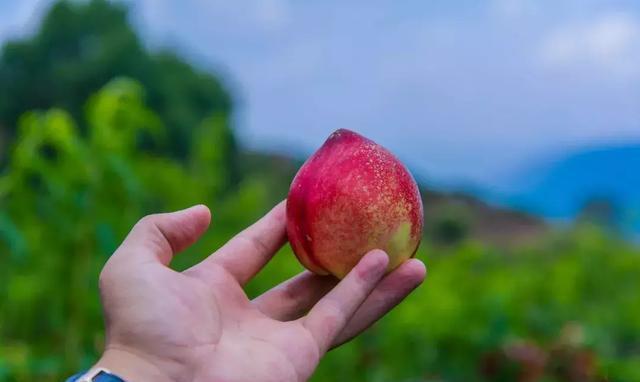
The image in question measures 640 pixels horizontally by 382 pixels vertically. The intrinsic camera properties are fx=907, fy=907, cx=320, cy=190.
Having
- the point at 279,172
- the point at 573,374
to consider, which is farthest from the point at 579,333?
the point at 279,172

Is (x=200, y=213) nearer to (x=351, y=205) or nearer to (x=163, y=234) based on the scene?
(x=163, y=234)

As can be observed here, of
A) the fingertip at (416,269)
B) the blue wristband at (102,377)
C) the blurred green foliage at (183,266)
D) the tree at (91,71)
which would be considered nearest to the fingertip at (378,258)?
the fingertip at (416,269)

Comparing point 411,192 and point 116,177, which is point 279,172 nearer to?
point 116,177

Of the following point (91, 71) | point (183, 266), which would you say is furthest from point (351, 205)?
point (91, 71)

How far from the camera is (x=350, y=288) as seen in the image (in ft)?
4.44

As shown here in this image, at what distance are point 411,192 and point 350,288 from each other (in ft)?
0.75

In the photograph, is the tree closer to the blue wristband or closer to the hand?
the hand

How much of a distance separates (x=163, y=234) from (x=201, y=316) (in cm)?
17

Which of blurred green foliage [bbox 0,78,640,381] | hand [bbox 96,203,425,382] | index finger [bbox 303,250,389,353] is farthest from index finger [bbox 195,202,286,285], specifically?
blurred green foliage [bbox 0,78,640,381]

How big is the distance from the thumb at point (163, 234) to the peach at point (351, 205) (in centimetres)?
16

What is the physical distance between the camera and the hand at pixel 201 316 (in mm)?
1297

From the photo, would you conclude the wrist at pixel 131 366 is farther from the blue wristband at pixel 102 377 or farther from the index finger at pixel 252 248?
the index finger at pixel 252 248

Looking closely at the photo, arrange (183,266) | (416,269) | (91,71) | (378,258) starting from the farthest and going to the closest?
1. (91,71)
2. (183,266)
3. (416,269)
4. (378,258)

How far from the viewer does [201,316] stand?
134 cm
